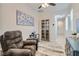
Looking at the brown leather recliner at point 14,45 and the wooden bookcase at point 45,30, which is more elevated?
the wooden bookcase at point 45,30

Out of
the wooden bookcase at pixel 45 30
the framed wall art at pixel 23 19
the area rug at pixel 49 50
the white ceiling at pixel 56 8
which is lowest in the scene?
the area rug at pixel 49 50

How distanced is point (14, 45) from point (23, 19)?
1.43 ft

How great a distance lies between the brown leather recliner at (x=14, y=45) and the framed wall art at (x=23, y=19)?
0.18m

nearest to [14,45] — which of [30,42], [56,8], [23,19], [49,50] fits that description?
[30,42]

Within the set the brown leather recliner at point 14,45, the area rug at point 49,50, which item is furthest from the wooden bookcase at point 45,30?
the brown leather recliner at point 14,45

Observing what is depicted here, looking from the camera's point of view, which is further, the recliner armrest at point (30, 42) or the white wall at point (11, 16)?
the recliner armrest at point (30, 42)

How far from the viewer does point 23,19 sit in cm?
240

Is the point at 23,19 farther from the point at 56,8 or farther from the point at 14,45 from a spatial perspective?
the point at 56,8

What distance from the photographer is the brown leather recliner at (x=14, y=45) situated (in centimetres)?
227

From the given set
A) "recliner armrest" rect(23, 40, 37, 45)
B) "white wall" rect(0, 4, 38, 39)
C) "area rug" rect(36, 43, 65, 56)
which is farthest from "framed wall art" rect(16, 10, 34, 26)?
"area rug" rect(36, 43, 65, 56)

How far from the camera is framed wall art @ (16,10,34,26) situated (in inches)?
92.7

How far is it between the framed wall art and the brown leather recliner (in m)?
0.18

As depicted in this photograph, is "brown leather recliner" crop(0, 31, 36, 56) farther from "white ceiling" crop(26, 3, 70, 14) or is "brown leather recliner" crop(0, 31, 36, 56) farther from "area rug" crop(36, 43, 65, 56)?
"white ceiling" crop(26, 3, 70, 14)

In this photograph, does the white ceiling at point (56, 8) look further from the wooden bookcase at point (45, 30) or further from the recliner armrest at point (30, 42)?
the recliner armrest at point (30, 42)
